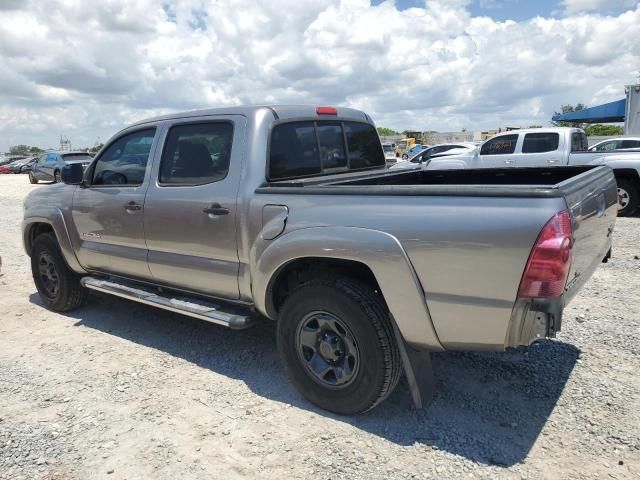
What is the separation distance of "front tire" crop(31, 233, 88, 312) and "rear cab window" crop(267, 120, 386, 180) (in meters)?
2.83

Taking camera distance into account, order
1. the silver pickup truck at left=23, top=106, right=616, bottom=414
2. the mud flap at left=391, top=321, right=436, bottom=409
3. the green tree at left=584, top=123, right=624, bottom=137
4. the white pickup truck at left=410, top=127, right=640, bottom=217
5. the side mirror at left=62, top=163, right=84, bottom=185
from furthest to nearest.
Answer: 1. the green tree at left=584, top=123, right=624, bottom=137
2. the white pickup truck at left=410, top=127, right=640, bottom=217
3. the side mirror at left=62, top=163, right=84, bottom=185
4. the mud flap at left=391, top=321, right=436, bottom=409
5. the silver pickup truck at left=23, top=106, right=616, bottom=414

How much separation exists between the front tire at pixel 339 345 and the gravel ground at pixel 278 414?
0.19m

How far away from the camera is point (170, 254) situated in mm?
4137

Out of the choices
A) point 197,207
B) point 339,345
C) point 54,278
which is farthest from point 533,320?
point 54,278

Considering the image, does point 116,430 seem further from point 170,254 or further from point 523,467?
point 523,467

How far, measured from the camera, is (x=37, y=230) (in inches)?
223

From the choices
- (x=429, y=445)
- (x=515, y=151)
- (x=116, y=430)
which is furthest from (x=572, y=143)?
(x=116, y=430)

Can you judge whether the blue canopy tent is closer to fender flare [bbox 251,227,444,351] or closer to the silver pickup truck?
the silver pickup truck

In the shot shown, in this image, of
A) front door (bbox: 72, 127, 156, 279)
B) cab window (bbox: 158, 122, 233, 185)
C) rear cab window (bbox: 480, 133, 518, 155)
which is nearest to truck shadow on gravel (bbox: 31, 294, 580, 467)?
front door (bbox: 72, 127, 156, 279)

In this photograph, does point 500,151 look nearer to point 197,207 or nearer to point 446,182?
point 446,182

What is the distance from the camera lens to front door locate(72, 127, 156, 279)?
4.37 m

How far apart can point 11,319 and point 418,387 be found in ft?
14.6

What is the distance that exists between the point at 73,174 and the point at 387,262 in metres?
3.43

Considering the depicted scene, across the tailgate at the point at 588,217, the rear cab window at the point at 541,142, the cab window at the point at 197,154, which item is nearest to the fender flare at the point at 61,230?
the cab window at the point at 197,154
